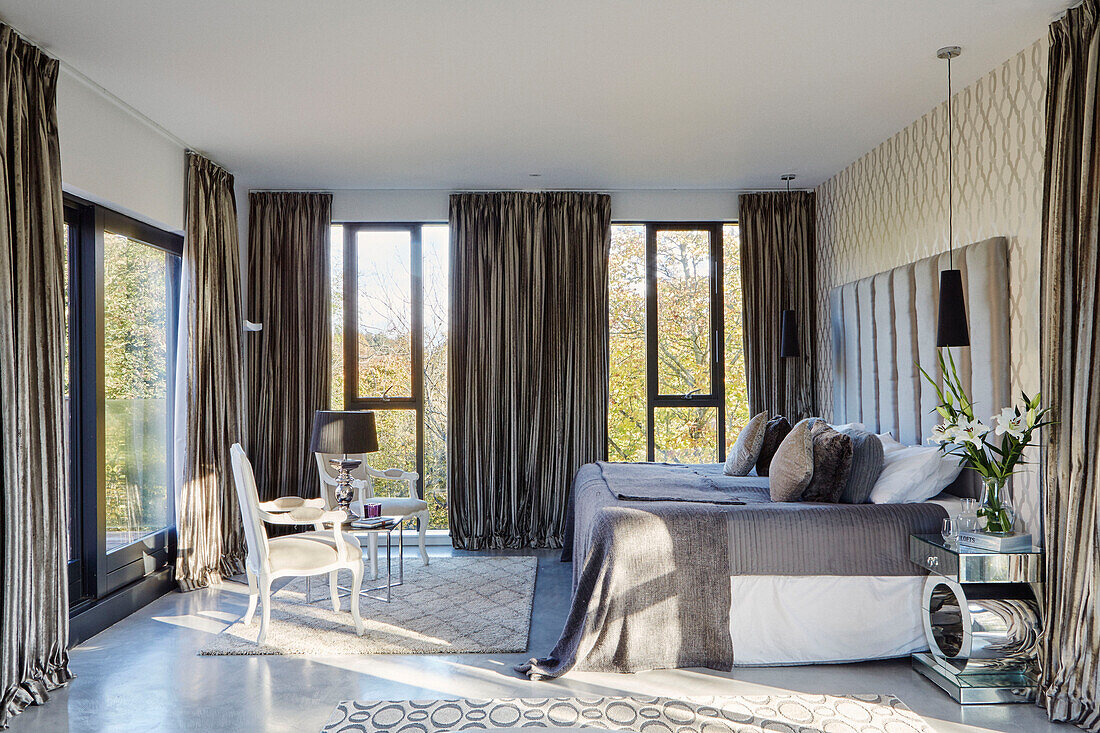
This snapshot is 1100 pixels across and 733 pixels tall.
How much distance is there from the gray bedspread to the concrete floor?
0.33 ft

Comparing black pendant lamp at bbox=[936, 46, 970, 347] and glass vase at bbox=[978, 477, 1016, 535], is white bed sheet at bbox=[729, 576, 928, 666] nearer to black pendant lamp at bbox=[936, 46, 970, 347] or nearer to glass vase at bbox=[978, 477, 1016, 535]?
glass vase at bbox=[978, 477, 1016, 535]

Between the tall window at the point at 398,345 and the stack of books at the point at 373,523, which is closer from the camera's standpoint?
the stack of books at the point at 373,523

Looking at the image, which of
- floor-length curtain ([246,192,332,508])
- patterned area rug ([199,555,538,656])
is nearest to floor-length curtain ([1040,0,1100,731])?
patterned area rug ([199,555,538,656])

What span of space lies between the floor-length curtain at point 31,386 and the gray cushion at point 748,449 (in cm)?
363

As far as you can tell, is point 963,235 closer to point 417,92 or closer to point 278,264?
point 417,92

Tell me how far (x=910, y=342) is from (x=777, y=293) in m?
1.74

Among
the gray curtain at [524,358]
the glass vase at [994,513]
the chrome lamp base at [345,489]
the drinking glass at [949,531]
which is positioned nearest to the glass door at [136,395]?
the chrome lamp base at [345,489]

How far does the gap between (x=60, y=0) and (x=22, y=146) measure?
67 cm

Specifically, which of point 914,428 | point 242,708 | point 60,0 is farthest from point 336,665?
point 914,428

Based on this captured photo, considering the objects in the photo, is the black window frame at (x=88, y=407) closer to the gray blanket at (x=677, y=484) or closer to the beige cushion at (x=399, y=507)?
the beige cushion at (x=399, y=507)

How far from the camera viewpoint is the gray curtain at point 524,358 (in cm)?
602

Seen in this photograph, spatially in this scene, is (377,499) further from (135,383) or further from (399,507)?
(135,383)

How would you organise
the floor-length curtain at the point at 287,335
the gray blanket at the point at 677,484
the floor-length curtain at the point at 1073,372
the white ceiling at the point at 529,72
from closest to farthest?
the floor-length curtain at the point at 1073,372 → the white ceiling at the point at 529,72 → the gray blanket at the point at 677,484 → the floor-length curtain at the point at 287,335

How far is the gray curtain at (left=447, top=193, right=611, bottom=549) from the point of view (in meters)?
6.02
